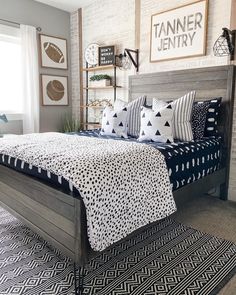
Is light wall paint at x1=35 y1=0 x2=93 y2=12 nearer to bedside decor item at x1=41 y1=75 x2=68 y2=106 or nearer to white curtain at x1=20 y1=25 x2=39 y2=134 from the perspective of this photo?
white curtain at x1=20 y1=25 x2=39 y2=134

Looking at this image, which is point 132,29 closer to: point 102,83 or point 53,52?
point 102,83

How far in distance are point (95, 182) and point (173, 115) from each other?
1.38 m

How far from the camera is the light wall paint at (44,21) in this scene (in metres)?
3.60

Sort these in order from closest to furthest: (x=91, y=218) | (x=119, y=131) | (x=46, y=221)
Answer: (x=91, y=218), (x=46, y=221), (x=119, y=131)

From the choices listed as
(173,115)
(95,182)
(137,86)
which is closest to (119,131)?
(173,115)

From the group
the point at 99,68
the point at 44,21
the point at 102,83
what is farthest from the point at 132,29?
the point at 44,21

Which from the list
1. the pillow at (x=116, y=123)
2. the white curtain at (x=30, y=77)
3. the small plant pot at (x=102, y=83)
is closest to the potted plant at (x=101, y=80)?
the small plant pot at (x=102, y=83)

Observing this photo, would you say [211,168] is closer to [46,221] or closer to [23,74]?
[46,221]

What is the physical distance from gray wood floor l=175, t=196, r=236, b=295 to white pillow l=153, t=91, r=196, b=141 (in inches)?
28.5

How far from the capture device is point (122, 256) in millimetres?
1772

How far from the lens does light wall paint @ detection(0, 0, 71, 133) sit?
3.60 m

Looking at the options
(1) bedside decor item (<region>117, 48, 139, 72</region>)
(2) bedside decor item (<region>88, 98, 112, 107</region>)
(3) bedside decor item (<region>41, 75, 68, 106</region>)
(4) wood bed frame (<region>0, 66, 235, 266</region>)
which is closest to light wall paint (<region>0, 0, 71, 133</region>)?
(3) bedside decor item (<region>41, 75, 68, 106</region>)

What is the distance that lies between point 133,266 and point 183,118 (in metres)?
1.44

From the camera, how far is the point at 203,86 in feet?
8.95
